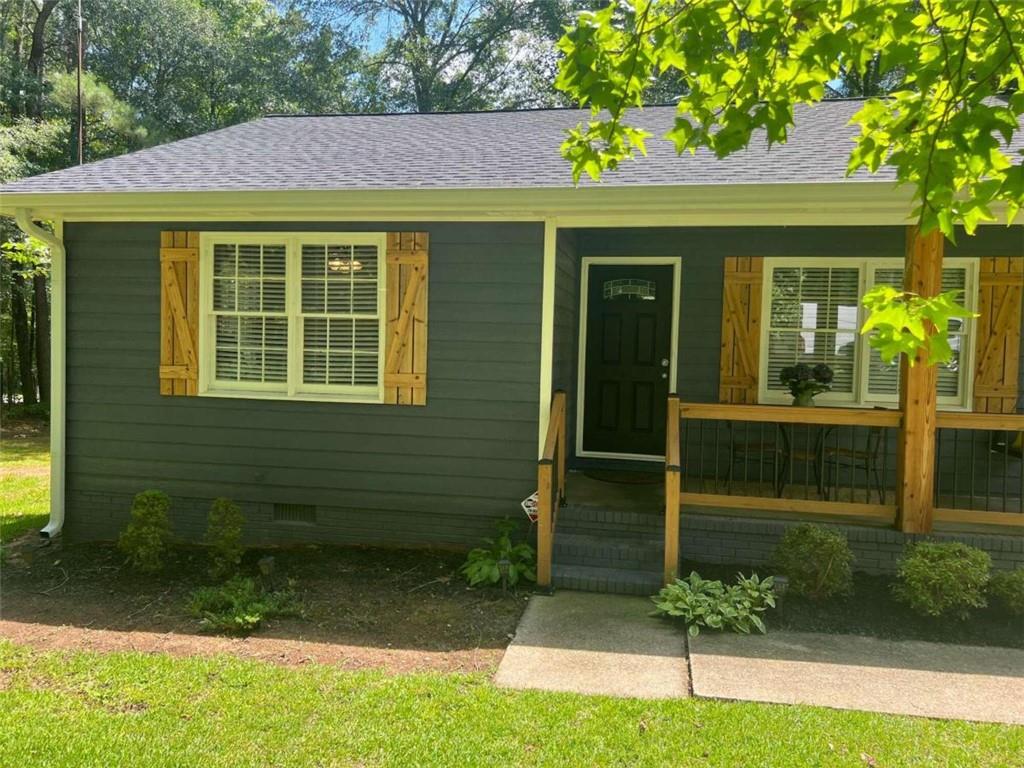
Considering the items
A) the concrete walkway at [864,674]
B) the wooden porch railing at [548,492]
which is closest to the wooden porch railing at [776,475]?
the wooden porch railing at [548,492]

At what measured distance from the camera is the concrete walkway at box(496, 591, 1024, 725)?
3076 millimetres

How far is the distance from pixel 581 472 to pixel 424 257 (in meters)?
2.35

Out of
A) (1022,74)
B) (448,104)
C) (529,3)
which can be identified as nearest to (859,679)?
(1022,74)

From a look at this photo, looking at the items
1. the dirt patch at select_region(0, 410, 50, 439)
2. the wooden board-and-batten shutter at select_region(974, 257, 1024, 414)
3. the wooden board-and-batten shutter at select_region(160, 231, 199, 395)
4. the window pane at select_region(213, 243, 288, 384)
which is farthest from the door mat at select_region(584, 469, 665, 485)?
the dirt patch at select_region(0, 410, 50, 439)

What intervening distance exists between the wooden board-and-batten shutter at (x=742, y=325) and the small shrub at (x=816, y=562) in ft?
5.96

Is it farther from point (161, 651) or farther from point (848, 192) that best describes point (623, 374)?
point (161, 651)

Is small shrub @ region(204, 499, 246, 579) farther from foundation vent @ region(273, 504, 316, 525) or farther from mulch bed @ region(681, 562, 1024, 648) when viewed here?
mulch bed @ region(681, 562, 1024, 648)

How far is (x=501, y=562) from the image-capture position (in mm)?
4535

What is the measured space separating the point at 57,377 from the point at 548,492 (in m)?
3.97

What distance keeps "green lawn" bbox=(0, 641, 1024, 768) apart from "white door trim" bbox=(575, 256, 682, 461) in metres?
3.45

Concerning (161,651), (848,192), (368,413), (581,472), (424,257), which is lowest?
(161,651)

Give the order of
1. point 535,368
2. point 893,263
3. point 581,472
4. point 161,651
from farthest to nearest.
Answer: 1. point 581,472
2. point 893,263
3. point 535,368
4. point 161,651

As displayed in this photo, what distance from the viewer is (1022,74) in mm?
1907

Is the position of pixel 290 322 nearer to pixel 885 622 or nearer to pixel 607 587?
pixel 607 587
